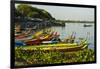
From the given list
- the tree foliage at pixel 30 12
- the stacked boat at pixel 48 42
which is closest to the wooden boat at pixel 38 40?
the stacked boat at pixel 48 42

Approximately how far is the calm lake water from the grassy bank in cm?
13

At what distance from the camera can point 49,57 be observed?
215 centimetres

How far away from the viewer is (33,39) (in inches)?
82.3

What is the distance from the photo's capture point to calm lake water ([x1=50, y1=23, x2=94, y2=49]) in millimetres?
2205

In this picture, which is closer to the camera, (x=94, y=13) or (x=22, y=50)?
(x=22, y=50)

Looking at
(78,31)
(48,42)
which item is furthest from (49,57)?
(78,31)

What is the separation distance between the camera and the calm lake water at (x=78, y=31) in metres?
2.20

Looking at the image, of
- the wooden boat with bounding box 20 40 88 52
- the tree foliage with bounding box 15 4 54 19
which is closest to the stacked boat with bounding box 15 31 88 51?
the wooden boat with bounding box 20 40 88 52

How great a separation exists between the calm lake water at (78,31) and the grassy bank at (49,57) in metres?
0.13

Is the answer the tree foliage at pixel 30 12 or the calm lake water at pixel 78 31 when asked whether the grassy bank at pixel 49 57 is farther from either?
the tree foliage at pixel 30 12

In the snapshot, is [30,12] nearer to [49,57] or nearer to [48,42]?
[48,42]

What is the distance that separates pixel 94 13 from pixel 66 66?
678 millimetres

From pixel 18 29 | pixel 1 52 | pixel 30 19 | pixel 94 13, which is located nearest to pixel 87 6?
pixel 94 13

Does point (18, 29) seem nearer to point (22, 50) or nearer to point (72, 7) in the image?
point (22, 50)
